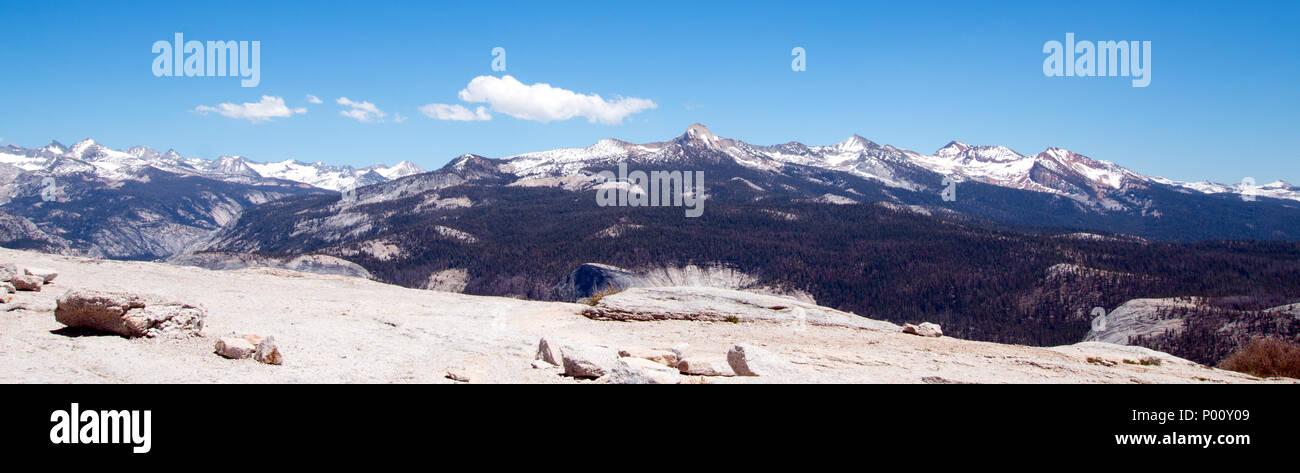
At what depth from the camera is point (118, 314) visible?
16.0 m

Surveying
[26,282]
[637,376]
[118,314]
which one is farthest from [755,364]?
[26,282]

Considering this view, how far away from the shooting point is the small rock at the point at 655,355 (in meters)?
18.4

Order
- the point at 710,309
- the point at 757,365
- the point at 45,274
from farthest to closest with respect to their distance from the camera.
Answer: the point at 710,309
the point at 45,274
the point at 757,365

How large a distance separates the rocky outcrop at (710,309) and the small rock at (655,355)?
7734mm

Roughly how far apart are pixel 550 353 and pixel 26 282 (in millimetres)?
17404

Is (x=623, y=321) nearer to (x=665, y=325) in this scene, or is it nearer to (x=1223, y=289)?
(x=665, y=325)

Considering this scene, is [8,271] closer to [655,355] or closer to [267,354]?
[267,354]

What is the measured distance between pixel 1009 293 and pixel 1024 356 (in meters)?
192

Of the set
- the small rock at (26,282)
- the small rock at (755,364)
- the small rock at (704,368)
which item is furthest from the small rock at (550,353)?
the small rock at (26,282)
